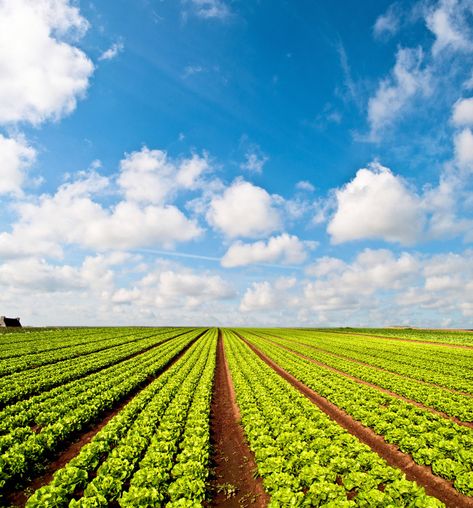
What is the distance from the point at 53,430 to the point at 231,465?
833cm

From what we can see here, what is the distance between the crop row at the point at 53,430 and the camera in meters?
10.9

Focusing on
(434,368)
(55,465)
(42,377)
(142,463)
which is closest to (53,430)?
(55,465)

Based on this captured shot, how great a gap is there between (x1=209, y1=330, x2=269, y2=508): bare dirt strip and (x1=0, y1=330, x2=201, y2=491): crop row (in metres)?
6.74

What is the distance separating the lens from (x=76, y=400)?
61.9ft

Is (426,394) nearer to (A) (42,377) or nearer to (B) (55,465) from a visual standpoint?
(B) (55,465)

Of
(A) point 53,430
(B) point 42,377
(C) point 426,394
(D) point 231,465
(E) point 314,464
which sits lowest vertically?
(D) point 231,465

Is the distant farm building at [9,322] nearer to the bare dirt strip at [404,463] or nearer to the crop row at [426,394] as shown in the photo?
the crop row at [426,394]

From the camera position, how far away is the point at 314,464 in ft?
35.6

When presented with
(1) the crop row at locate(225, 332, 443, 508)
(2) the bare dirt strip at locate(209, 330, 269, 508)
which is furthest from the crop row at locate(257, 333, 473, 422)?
(2) the bare dirt strip at locate(209, 330, 269, 508)

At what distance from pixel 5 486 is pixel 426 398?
23.2 metres

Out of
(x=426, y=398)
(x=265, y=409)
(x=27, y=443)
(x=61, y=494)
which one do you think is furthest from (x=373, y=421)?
(x=27, y=443)

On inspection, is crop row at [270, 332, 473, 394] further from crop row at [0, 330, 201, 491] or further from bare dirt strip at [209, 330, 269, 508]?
crop row at [0, 330, 201, 491]

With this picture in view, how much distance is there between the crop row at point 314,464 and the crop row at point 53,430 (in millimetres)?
8454

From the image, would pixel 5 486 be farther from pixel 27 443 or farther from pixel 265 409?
pixel 265 409
